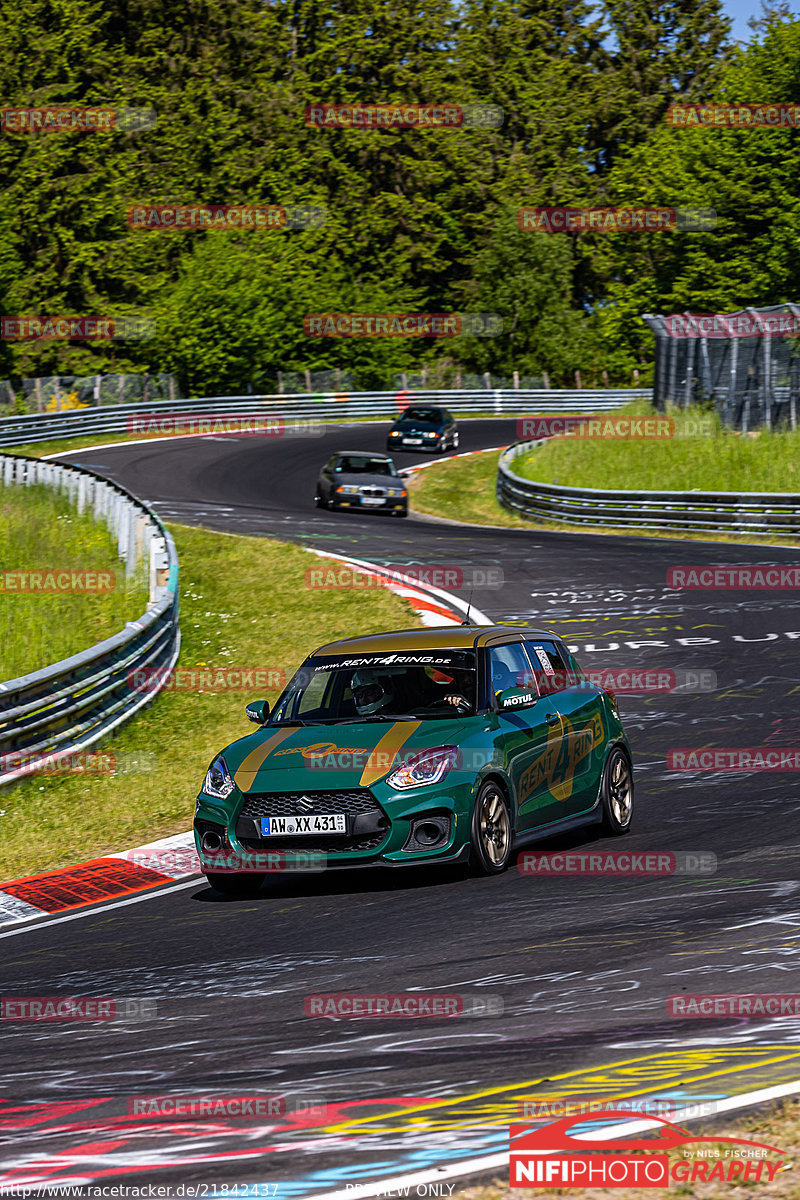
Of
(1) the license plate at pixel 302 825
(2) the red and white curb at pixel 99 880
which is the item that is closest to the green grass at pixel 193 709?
(2) the red and white curb at pixel 99 880

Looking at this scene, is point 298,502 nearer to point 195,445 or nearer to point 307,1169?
point 195,445

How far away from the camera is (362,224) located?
80.2 m

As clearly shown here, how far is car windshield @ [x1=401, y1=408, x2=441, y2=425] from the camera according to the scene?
161 feet

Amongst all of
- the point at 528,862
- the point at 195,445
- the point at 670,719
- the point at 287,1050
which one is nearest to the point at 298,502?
the point at 195,445

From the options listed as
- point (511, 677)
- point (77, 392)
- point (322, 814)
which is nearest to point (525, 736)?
point (511, 677)

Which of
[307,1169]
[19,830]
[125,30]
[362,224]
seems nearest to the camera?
[307,1169]

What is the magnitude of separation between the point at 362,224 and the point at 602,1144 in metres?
78.4

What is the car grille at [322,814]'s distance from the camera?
8.85 metres

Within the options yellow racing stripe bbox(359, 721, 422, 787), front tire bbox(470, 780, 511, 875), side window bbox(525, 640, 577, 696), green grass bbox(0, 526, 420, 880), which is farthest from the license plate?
green grass bbox(0, 526, 420, 880)

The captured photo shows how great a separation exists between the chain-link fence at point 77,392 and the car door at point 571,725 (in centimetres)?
3888

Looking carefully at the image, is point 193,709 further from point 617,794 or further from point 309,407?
point 309,407

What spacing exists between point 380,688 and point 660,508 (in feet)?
72.6

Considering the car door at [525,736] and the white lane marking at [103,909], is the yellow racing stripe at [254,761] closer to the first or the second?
the white lane marking at [103,909]

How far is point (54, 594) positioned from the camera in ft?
62.2
